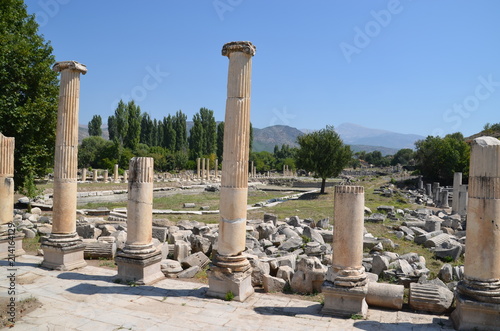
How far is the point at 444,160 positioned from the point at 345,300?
55833mm

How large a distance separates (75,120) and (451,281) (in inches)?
428

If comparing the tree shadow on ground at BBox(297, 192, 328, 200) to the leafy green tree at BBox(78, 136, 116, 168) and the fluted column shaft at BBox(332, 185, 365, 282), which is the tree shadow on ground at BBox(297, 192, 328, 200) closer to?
the fluted column shaft at BBox(332, 185, 365, 282)

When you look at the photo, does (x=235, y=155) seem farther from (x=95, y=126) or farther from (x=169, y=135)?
(x=95, y=126)

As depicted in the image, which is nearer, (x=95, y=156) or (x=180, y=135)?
(x=95, y=156)

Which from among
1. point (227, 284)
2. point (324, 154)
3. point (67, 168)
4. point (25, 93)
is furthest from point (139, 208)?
point (324, 154)

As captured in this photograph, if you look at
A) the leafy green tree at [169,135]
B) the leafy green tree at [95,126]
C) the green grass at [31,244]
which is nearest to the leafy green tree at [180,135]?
the leafy green tree at [169,135]

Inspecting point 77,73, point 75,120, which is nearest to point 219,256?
point 75,120

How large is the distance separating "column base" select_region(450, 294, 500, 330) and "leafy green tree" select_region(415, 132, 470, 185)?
5258cm

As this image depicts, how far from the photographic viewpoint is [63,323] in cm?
633

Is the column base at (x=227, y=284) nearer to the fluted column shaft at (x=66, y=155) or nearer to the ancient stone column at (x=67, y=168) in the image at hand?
the ancient stone column at (x=67, y=168)

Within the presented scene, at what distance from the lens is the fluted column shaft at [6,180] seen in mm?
10438

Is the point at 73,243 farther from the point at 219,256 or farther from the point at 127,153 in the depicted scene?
the point at 127,153

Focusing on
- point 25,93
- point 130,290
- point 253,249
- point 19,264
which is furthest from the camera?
point 25,93

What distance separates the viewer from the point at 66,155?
9922 millimetres
